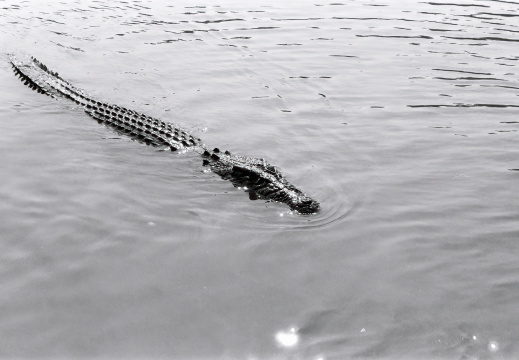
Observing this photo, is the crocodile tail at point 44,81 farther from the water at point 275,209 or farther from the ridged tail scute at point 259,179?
the ridged tail scute at point 259,179

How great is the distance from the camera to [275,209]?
275 inches

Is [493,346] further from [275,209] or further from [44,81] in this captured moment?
[44,81]

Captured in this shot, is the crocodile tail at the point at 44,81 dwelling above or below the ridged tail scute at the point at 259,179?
above

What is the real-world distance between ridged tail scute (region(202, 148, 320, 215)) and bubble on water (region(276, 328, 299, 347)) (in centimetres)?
204

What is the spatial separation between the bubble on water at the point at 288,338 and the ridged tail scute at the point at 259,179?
6.69 feet

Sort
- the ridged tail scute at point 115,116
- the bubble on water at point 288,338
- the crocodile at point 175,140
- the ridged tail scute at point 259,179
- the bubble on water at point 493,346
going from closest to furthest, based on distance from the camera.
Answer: the bubble on water at point 493,346, the bubble on water at point 288,338, the ridged tail scute at point 259,179, the crocodile at point 175,140, the ridged tail scute at point 115,116

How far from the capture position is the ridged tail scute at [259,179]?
6.91 meters

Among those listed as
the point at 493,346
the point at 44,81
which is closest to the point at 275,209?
the point at 493,346

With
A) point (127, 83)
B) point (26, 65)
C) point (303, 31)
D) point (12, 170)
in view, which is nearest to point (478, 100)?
point (303, 31)

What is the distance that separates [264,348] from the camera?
4871 millimetres

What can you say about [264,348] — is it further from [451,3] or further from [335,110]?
[451,3]

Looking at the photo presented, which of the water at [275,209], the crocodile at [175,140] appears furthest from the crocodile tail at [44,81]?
the water at [275,209]

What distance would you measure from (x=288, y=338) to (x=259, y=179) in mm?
2803

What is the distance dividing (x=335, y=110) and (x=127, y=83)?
4.51 metres
